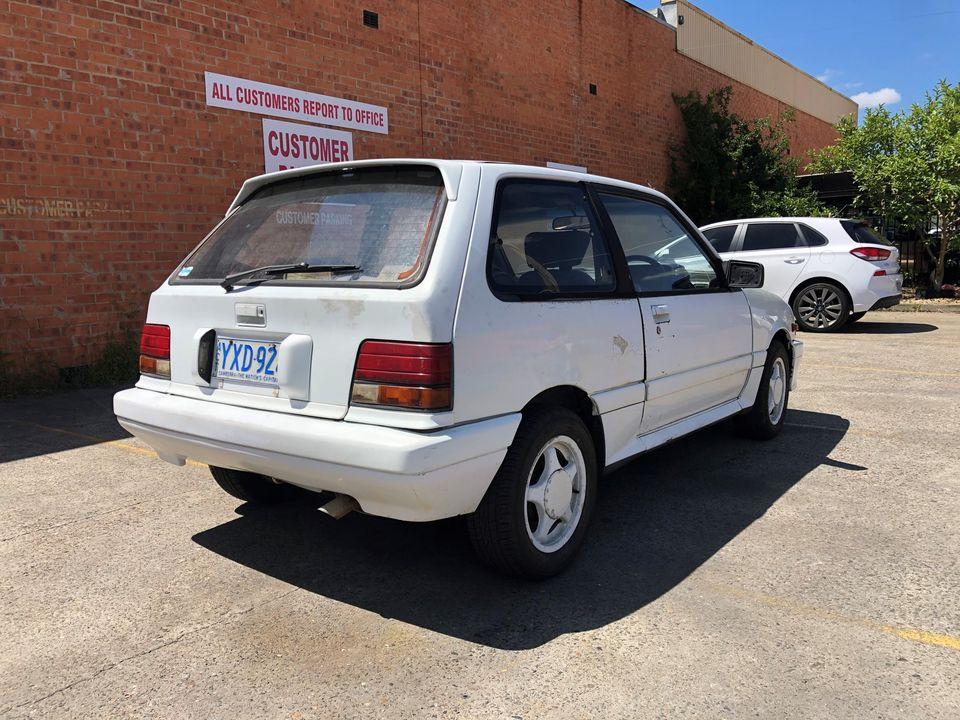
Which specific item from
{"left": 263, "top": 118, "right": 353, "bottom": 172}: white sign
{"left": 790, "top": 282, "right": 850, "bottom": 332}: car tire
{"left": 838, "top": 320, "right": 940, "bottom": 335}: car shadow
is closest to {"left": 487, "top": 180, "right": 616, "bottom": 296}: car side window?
{"left": 263, "top": 118, "right": 353, "bottom": 172}: white sign

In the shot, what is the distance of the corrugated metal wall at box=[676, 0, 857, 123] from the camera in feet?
63.7

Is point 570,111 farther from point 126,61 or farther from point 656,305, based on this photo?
point 656,305

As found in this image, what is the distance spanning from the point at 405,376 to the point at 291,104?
778 cm

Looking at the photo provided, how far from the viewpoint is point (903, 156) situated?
15320mm

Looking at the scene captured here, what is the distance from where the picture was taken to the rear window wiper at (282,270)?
9.75 ft

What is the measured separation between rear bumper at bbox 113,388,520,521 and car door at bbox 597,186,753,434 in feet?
4.07

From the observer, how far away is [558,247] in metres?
3.43

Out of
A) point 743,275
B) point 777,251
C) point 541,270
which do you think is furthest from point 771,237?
point 541,270

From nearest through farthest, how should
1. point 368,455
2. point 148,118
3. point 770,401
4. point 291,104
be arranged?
point 368,455 < point 770,401 < point 148,118 < point 291,104

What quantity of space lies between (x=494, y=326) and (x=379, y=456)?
26.0 inches

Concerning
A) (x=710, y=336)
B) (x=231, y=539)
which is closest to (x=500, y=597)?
(x=231, y=539)

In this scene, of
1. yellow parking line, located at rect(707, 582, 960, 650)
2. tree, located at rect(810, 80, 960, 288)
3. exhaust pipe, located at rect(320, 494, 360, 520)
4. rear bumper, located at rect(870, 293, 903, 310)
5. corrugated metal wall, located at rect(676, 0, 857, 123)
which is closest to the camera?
yellow parking line, located at rect(707, 582, 960, 650)

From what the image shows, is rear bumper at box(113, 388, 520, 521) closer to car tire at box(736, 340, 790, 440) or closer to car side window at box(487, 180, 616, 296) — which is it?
car side window at box(487, 180, 616, 296)

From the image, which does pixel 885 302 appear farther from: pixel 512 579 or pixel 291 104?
pixel 512 579
